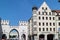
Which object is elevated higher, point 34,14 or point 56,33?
point 34,14

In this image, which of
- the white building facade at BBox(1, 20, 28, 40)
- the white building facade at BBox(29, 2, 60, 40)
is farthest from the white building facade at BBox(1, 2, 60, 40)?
the white building facade at BBox(1, 20, 28, 40)

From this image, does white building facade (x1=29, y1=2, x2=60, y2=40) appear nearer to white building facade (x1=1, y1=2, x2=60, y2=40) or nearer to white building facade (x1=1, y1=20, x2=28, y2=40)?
white building facade (x1=1, y1=2, x2=60, y2=40)

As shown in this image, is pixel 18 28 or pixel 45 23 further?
pixel 18 28

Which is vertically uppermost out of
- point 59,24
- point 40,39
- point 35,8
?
point 35,8

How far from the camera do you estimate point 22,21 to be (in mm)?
135250

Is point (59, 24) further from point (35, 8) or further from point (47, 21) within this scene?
point (35, 8)

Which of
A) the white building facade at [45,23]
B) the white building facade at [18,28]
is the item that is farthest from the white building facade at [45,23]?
the white building facade at [18,28]

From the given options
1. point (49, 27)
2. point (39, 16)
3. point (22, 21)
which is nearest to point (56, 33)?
point (49, 27)

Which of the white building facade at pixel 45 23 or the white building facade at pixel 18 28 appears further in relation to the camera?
the white building facade at pixel 18 28

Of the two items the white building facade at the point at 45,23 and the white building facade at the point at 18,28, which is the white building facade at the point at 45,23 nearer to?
the white building facade at the point at 45,23

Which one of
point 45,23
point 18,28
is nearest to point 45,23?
point 45,23

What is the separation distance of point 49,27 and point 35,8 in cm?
1140

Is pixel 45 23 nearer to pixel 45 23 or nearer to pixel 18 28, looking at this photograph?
pixel 45 23

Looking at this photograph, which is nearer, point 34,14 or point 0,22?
point 34,14
